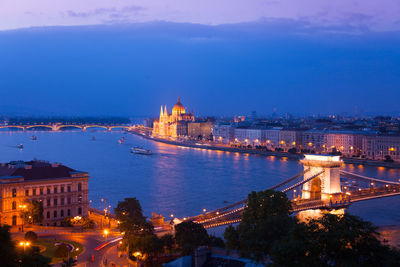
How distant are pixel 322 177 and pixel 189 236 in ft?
20.9

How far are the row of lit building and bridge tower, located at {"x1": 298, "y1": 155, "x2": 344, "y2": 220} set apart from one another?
20.1 m

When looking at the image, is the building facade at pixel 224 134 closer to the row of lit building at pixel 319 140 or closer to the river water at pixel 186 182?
the row of lit building at pixel 319 140

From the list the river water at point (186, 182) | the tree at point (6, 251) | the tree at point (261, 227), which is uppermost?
the tree at point (6, 251)

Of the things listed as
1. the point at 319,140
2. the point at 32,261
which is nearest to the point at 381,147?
the point at 319,140

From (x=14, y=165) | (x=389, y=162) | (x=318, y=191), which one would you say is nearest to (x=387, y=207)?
(x=318, y=191)

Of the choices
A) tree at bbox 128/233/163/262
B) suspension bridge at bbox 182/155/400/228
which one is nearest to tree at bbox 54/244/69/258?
tree at bbox 128/233/163/262

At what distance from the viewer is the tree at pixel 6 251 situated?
523 centimetres

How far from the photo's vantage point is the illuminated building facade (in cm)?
6228

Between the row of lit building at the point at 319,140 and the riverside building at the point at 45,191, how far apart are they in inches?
991

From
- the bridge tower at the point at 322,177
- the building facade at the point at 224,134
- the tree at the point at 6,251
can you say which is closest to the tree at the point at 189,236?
the tree at the point at 6,251

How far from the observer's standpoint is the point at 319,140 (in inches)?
1564

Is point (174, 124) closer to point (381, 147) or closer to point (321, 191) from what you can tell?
point (381, 147)

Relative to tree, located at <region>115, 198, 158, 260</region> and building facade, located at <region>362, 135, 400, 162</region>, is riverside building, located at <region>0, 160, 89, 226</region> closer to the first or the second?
tree, located at <region>115, 198, 158, 260</region>

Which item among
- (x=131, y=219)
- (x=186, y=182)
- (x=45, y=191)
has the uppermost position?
(x=45, y=191)
